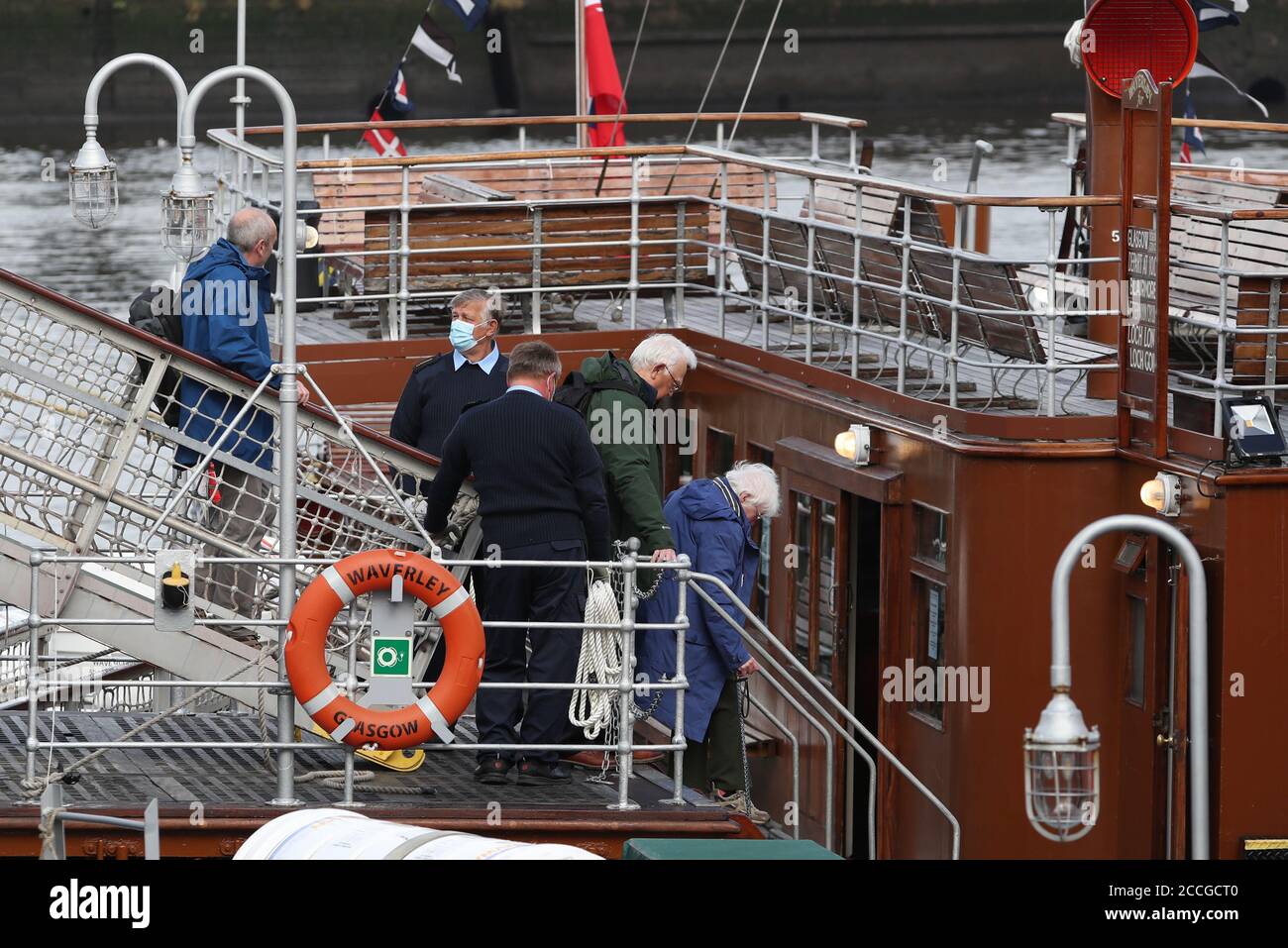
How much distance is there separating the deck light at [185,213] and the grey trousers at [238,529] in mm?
1234

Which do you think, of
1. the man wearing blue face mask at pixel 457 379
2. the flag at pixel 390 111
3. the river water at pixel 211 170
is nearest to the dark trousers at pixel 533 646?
the man wearing blue face mask at pixel 457 379

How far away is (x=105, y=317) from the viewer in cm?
904

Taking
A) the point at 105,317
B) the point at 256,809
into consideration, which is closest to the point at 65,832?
the point at 256,809

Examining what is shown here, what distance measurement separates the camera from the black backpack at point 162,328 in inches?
370

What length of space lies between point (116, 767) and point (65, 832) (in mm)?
899

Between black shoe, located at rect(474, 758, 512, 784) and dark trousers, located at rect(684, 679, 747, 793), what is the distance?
1.19 m

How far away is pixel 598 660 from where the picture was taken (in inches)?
354

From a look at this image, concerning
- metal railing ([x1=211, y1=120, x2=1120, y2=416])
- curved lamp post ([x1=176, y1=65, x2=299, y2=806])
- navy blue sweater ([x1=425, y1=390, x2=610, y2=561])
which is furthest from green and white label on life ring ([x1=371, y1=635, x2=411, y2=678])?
metal railing ([x1=211, y1=120, x2=1120, y2=416])

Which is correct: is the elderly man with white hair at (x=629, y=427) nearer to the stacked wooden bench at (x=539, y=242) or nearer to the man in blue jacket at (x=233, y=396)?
the man in blue jacket at (x=233, y=396)

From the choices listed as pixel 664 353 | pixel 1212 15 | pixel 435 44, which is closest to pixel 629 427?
pixel 664 353

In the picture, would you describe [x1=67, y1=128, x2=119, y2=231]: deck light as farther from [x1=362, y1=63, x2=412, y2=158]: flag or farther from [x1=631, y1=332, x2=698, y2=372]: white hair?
[x1=362, y1=63, x2=412, y2=158]: flag

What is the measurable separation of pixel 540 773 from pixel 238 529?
1648mm

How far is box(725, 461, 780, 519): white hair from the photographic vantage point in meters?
9.83

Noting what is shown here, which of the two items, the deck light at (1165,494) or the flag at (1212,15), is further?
the flag at (1212,15)
